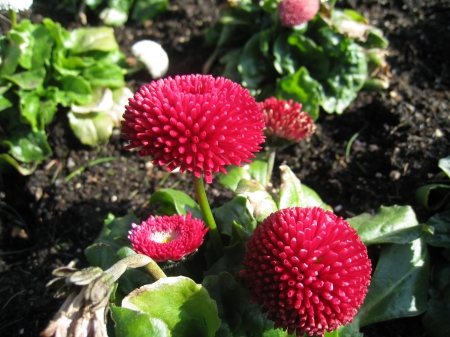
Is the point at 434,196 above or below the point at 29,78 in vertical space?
below

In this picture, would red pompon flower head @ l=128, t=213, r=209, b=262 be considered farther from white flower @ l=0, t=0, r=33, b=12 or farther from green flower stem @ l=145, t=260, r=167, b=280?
white flower @ l=0, t=0, r=33, b=12

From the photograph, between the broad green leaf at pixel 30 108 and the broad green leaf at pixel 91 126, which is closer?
the broad green leaf at pixel 30 108

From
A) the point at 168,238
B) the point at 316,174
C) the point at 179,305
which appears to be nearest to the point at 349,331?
the point at 179,305

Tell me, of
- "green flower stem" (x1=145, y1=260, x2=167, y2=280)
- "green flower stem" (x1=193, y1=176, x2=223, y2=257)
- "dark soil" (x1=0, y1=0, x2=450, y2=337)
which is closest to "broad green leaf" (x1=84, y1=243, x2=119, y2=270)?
"green flower stem" (x1=145, y1=260, x2=167, y2=280)

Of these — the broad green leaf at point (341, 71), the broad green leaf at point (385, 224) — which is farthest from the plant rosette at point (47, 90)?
the broad green leaf at point (385, 224)

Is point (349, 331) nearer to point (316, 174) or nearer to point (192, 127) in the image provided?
point (192, 127)

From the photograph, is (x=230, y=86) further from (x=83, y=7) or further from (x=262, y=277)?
(x=83, y=7)

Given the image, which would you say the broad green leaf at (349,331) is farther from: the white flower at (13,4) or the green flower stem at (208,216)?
the white flower at (13,4)

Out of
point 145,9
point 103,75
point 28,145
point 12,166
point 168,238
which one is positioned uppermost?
point 145,9
